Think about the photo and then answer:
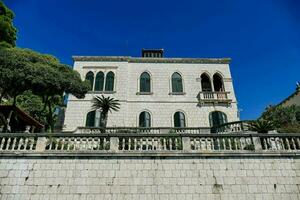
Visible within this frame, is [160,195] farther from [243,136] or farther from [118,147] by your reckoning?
[243,136]

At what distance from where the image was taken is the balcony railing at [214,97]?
19.8 meters

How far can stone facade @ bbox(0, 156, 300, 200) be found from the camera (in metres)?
7.67

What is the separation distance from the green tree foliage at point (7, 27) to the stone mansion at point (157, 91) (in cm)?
570

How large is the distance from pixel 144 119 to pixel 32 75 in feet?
34.9

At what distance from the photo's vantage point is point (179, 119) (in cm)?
1958

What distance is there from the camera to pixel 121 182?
7879 mm

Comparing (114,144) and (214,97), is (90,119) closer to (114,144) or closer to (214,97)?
(114,144)

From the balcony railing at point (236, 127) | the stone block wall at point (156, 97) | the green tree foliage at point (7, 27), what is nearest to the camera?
the balcony railing at point (236, 127)

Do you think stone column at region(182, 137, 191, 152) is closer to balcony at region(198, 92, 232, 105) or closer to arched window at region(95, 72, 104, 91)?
balcony at region(198, 92, 232, 105)

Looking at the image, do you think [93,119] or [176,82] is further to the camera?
[176,82]

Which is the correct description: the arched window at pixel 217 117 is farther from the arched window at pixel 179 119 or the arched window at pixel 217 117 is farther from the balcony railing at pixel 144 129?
the balcony railing at pixel 144 129

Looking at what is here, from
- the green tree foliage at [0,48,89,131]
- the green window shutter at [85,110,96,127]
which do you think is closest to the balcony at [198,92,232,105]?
the green window shutter at [85,110,96,127]

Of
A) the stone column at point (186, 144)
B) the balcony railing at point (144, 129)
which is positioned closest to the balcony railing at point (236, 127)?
the balcony railing at point (144, 129)

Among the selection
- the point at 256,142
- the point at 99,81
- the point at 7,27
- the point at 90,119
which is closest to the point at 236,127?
the point at 256,142
